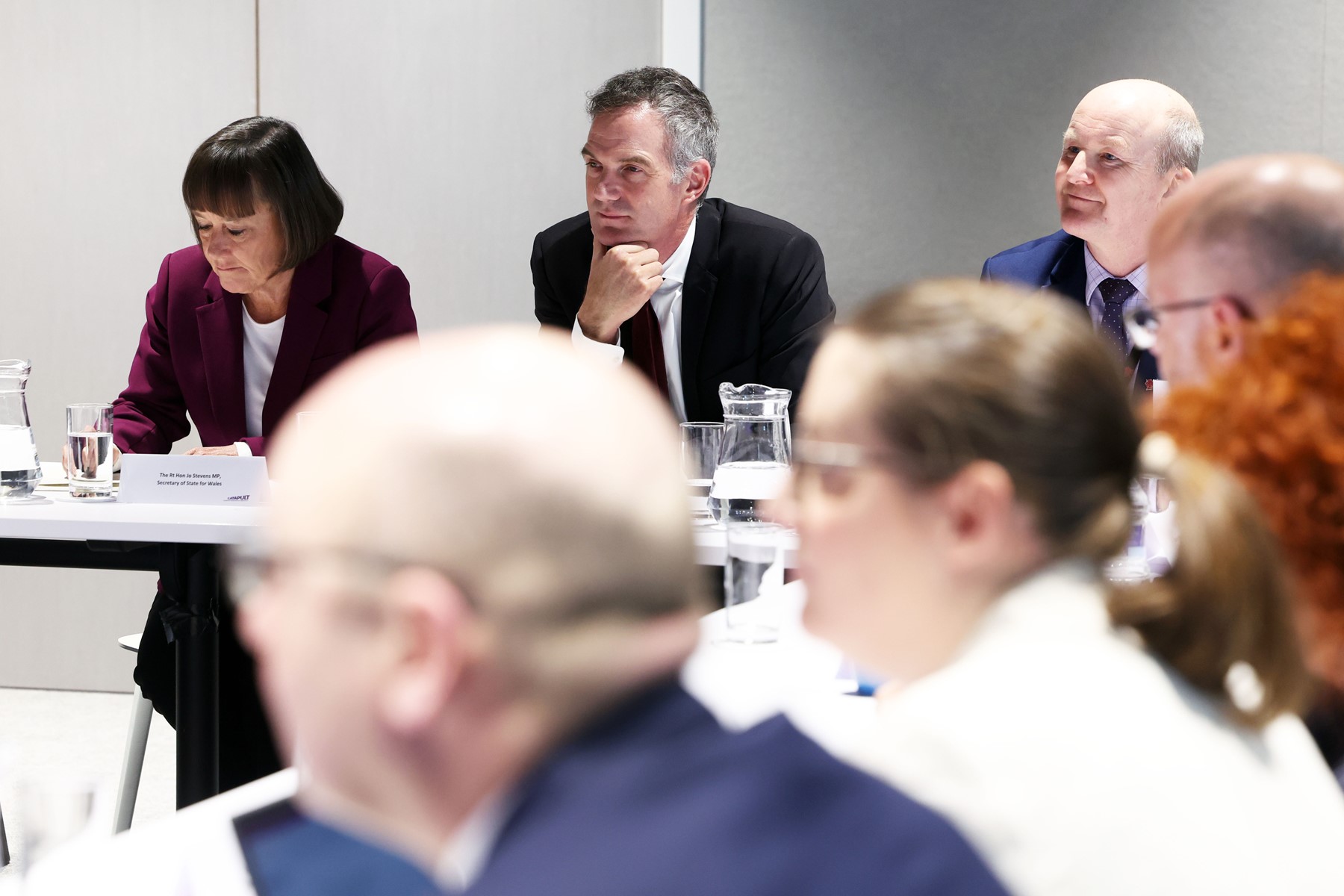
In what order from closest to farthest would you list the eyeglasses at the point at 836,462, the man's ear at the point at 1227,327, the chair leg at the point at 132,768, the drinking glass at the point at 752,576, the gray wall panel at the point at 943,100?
the eyeglasses at the point at 836,462 < the man's ear at the point at 1227,327 < the drinking glass at the point at 752,576 < the chair leg at the point at 132,768 < the gray wall panel at the point at 943,100

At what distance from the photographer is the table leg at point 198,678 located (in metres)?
2.29

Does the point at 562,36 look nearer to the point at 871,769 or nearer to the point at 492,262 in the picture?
the point at 492,262

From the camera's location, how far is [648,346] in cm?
318

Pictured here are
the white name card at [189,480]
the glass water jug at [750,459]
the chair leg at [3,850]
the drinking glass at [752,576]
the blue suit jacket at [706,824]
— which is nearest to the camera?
the blue suit jacket at [706,824]

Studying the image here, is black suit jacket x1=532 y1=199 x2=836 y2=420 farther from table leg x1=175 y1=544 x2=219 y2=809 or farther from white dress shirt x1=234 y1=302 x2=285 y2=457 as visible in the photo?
table leg x1=175 y1=544 x2=219 y2=809

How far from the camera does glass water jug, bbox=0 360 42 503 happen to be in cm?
238

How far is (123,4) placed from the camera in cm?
408

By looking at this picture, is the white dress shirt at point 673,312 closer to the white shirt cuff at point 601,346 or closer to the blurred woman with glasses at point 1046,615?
the white shirt cuff at point 601,346

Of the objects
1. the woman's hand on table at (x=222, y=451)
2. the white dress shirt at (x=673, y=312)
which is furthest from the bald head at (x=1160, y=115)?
the woman's hand on table at (x=222, y=451)

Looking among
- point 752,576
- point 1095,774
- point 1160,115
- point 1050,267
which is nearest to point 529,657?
point 1095,774

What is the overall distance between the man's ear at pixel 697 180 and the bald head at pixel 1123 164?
32.8 inches

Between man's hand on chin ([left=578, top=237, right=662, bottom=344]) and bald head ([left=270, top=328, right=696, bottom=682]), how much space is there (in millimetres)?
2470

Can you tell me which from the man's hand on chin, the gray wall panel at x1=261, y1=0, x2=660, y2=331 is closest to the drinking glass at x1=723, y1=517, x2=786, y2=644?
the man's hand on chin

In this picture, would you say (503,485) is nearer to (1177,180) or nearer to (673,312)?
(673,312)
